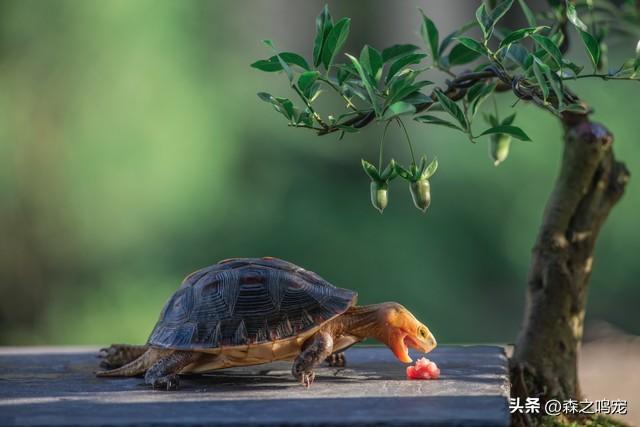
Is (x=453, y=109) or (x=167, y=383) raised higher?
(x=453, y=109)

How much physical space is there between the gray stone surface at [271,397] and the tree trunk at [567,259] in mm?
118

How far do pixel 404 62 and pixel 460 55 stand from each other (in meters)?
0.30

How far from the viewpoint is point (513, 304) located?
571 cm

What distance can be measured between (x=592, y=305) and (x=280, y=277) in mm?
3772

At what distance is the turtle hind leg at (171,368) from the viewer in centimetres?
212

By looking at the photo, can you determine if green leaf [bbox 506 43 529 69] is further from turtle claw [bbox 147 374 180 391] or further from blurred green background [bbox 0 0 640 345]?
blurred green background [bbox 0 0 640 345]

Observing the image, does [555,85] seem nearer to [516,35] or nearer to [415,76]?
[516,35]

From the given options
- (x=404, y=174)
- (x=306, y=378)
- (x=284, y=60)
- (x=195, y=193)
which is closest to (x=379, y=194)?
(x=404, y=174)

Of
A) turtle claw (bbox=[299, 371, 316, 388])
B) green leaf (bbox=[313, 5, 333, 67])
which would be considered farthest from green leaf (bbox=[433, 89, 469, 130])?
turtle claw (bbox=[299, 371, 316, 388])

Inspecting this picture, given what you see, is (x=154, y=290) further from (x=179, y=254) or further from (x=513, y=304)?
(x=513, y=304)

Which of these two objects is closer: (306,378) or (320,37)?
(320,37)

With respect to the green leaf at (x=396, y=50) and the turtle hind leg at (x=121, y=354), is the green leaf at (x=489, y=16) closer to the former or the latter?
the green leaf at (x=396, y=50)

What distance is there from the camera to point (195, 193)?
536 cm

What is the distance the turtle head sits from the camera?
7.29 feet
